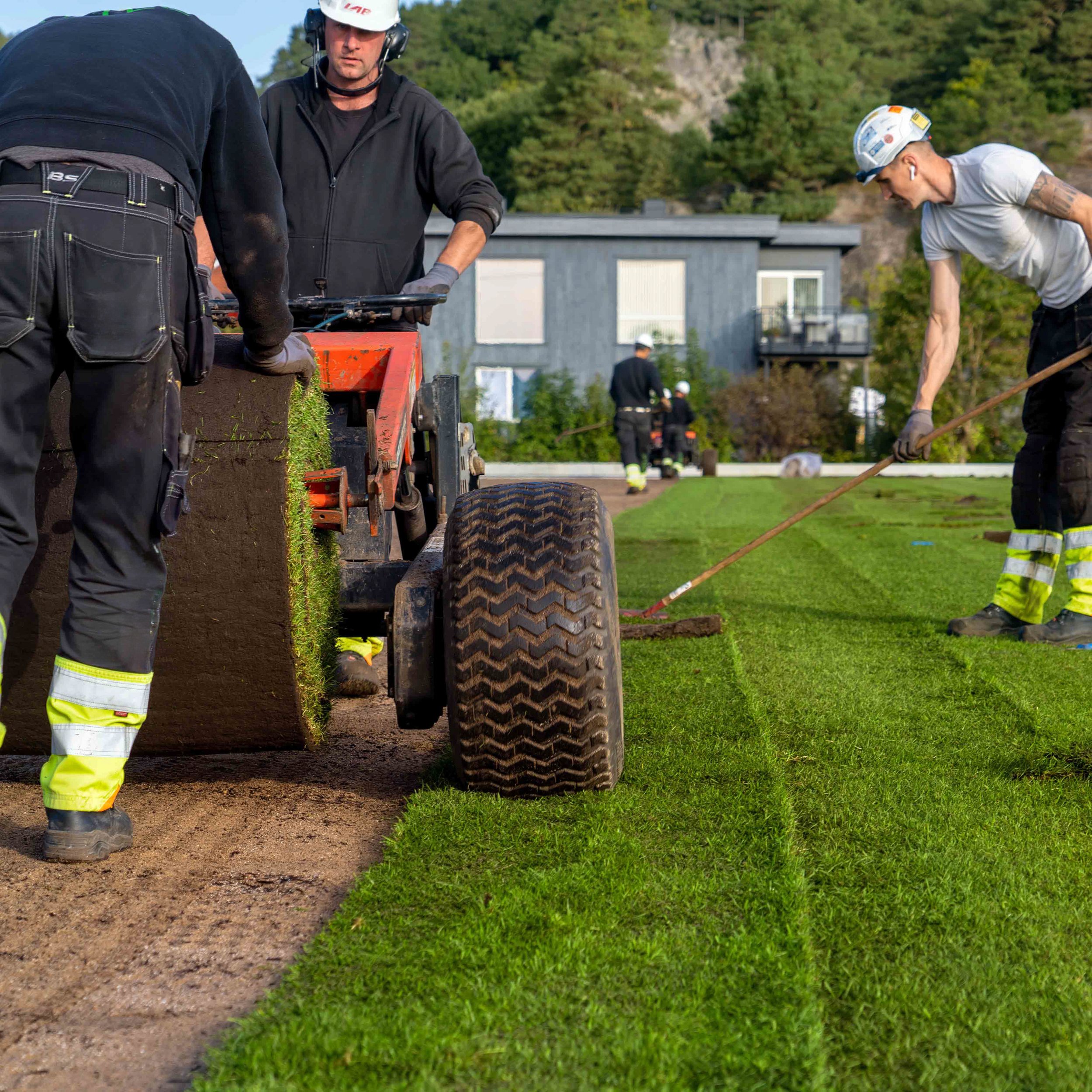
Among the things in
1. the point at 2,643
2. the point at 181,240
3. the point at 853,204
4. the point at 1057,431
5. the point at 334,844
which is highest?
the point at 853,204

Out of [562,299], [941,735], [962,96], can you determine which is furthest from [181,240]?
[962,96]

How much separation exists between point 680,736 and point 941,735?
2.55ft

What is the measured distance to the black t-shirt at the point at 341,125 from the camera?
4887mm

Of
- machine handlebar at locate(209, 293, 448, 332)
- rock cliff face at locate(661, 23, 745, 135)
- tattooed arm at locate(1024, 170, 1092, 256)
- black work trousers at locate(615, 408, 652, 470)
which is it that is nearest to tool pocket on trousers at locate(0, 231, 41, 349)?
machine handlebar at locate(209, 293, 448, 332)

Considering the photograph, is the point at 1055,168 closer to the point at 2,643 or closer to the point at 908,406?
the point at 908,406

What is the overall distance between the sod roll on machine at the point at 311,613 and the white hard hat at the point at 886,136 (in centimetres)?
324

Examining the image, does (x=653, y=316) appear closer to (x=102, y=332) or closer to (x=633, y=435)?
(x=633, y=435)

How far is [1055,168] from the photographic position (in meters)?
77.6

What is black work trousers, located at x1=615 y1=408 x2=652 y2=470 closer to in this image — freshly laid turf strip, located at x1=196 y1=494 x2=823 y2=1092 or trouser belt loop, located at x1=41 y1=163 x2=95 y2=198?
freshly laid turf strip, located at x1=196 y1=494 x2=823 y2=1092

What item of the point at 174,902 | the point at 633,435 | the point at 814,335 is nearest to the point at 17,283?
the point at 174,902

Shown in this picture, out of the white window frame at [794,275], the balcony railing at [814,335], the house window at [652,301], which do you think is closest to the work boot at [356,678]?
the house window at [652,301]

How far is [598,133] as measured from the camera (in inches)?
2943

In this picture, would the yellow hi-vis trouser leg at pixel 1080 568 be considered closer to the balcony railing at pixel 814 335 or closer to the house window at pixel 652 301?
the house window at pixel 652 301

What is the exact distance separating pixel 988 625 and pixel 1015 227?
1.77 meters
